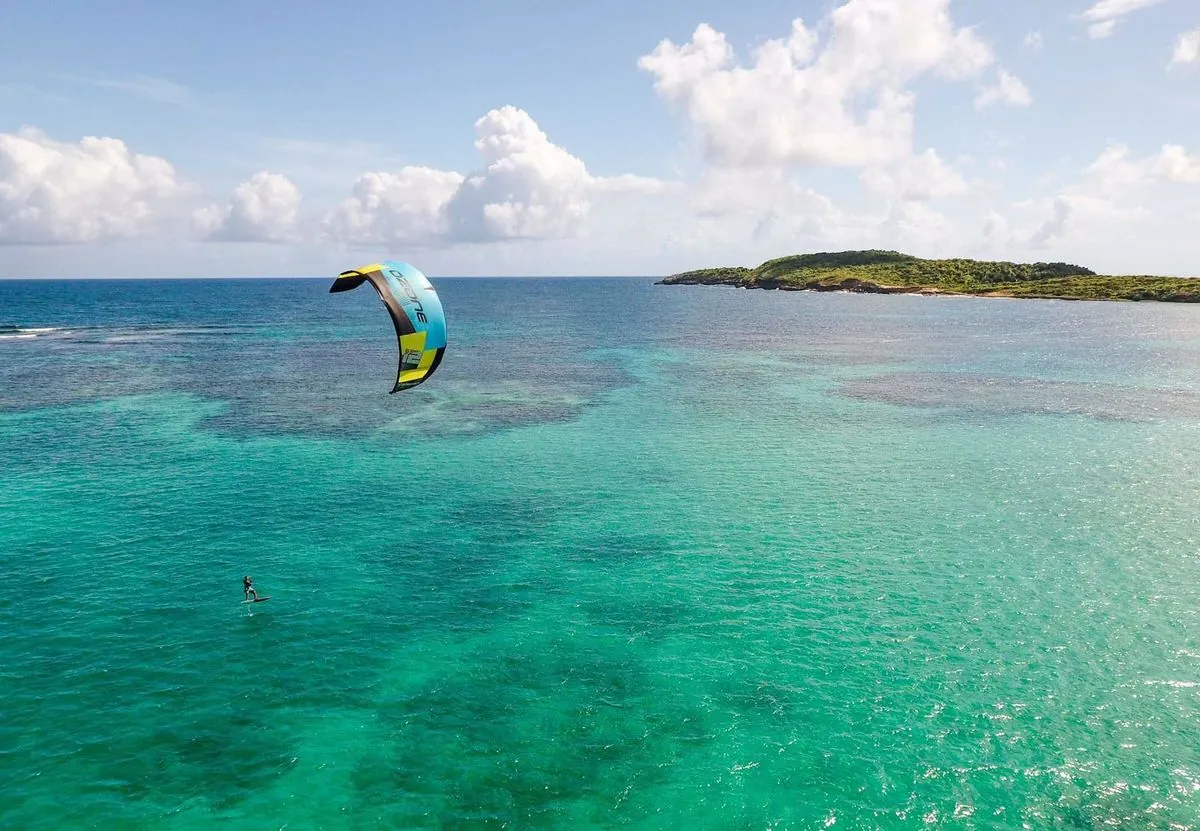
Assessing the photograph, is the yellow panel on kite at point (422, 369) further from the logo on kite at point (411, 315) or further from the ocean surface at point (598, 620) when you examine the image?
the ocean surface at point (598, 620)

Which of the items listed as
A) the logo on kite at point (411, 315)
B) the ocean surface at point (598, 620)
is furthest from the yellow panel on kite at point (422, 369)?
the ocean surface at point (598, 620)

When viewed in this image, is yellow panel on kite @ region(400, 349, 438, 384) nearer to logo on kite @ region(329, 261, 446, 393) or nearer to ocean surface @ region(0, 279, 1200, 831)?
logo on kite @ region(329, 261, 446, 393)

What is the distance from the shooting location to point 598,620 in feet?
105

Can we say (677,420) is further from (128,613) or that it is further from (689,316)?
(689,316)

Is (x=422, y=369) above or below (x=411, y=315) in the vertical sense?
below

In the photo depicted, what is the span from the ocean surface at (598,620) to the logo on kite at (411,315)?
36.1 feet

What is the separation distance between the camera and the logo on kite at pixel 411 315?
31109mm

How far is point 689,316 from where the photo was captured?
199625 millimetres

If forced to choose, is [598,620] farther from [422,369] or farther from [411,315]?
[411,315]

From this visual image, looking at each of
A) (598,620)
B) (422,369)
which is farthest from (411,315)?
(598,620)

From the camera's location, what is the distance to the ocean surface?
2236 centimetres

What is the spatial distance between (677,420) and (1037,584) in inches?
1479

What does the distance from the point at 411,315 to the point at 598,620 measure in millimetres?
15847

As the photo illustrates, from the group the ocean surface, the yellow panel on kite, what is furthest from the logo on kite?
the ocean surface
